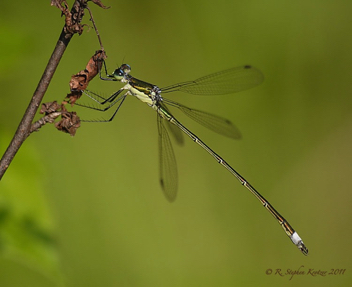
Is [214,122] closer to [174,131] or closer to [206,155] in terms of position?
[174,131]

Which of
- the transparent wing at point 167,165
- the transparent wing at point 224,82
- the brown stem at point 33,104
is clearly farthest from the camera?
the transparent wing at point 224,82

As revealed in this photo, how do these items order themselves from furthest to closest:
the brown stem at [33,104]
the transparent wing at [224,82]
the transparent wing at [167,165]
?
the transparent wing at [224,82], the transparent wing at [167,165], the brown stem at [33,104]

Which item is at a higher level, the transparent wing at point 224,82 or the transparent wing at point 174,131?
the transparent wing at point 224,82

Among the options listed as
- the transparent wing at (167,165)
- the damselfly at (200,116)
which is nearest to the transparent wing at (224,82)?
the damselfly at (200,116)

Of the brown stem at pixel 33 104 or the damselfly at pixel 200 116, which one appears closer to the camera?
the brown stem at pixel 33 104

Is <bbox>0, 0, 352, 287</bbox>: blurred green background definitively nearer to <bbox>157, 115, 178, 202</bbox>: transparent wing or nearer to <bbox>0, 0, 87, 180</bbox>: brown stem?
<bbox>157, 115, 178, 202</bbox>: transparent wing

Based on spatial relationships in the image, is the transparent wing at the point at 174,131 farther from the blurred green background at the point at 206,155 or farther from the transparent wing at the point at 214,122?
the blurred green background at the point at 206,155

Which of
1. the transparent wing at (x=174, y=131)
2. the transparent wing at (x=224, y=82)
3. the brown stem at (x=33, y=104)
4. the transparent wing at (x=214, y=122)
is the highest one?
the transparent wing at (x=224, y=82)

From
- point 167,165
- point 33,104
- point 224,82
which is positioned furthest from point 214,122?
point 33,104
